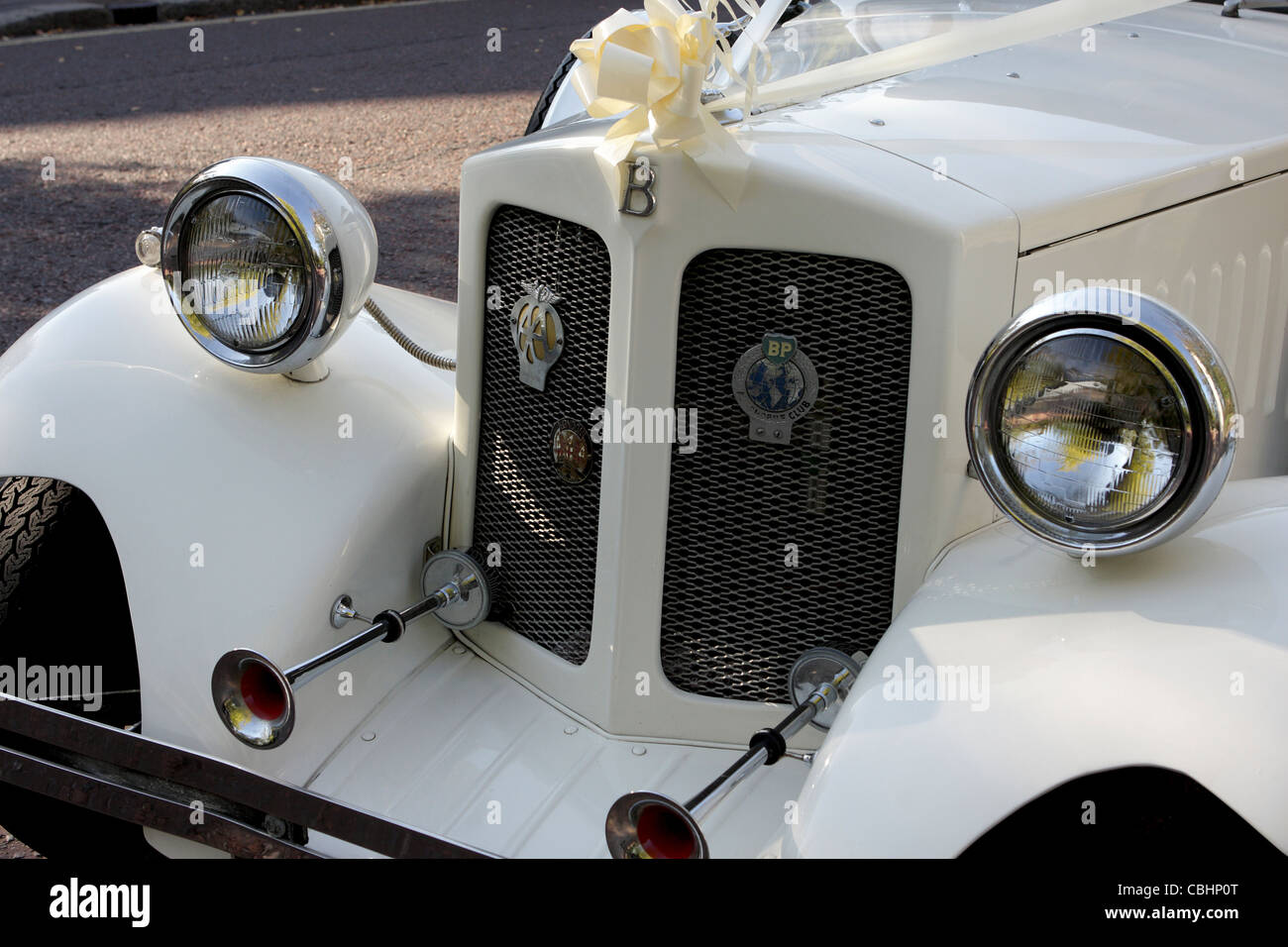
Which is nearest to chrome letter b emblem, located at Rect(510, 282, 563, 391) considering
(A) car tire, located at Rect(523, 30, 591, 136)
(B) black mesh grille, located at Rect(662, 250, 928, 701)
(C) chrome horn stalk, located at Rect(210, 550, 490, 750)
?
(B) black mesh grille, located at Rect(662, 250, 928, 701)

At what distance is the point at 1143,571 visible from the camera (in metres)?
1.62

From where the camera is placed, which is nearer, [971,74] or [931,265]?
[931,265]

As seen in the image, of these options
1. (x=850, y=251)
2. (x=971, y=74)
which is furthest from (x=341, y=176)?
(x=850, y=251)

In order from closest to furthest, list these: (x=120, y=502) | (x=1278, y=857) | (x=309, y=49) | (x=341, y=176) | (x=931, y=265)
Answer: (x=1278, y=857) → (x=931, y=265) → (x=120, y=502) → (x=341, y=176) → (x=309, y=49)

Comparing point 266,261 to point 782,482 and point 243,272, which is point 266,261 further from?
point 782,482

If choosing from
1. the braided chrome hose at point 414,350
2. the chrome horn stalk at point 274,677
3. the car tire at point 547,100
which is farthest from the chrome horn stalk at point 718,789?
the car tire at point 547,100

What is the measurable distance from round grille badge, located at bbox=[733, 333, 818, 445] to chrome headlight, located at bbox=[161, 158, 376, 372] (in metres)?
0.68

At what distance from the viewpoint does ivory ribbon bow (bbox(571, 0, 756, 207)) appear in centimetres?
180

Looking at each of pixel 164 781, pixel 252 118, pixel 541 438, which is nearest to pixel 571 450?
pixel 541 438

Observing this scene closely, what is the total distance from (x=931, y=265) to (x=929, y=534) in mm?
376

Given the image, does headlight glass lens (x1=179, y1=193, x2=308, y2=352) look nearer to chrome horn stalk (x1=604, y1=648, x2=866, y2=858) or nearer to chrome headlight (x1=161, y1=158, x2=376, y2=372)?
chrome headlight (x1=161, y1=158, x2=376, y2=372)

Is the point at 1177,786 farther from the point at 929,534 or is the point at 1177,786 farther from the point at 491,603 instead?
the point at 491,603
